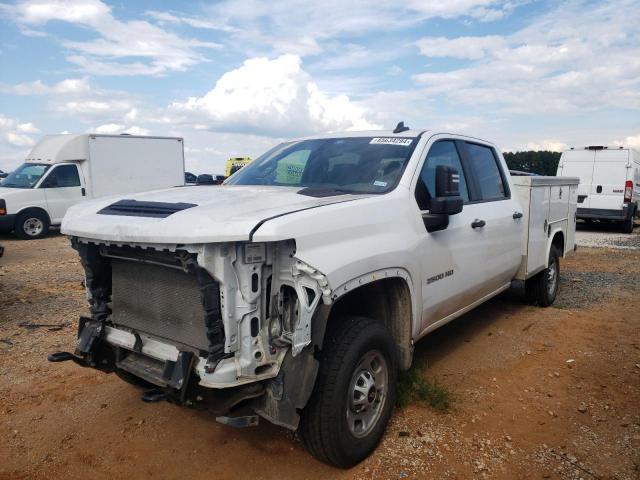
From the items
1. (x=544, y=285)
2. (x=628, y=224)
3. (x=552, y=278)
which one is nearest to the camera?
(x=544, y=285)

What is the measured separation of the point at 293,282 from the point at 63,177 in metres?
13.2

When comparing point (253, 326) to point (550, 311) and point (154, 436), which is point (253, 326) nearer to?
point (154, 436)

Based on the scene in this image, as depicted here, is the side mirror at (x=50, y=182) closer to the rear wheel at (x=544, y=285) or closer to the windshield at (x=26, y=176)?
the windshield at (x=26, y=176)

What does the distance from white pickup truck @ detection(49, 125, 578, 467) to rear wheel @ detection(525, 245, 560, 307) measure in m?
2.61

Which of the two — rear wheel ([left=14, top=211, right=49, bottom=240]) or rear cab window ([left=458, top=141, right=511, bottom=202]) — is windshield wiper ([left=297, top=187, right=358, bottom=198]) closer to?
rear cab window ([left=458, top=141, right=511, bottom=202])

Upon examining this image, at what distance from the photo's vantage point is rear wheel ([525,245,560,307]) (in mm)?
6523

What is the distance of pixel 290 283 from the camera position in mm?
2664

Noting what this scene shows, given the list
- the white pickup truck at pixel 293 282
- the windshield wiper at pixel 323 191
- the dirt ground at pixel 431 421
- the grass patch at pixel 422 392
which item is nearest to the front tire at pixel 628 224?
the dirt ground at pixel 431 421

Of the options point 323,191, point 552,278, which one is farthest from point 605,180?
point 323,191

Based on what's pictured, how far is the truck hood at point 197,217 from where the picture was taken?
8.17 ft

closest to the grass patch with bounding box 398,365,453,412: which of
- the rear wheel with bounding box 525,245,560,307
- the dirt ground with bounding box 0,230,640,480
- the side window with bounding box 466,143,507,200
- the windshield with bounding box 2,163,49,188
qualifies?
the dirt ground with bounding box 0,230,640,480

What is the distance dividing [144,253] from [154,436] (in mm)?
1408

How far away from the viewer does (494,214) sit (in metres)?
4.74

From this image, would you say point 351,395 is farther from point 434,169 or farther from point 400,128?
point 400,128
